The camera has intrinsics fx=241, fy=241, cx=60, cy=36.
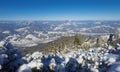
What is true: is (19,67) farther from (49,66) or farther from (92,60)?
(92,60)

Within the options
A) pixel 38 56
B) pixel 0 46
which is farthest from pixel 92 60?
pixel 0 46

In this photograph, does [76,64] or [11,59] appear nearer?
[11,59]

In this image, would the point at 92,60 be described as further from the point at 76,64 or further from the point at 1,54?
the point at 1,54

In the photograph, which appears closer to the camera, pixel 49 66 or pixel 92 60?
pixel 49 66

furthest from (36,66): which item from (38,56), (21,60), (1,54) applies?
(38,56)

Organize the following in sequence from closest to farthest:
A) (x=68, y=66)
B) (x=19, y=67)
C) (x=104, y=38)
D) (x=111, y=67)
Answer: (x=19, y=67) < (x=68, y=66) < (x=111, y=67) < (x=104, y=38)

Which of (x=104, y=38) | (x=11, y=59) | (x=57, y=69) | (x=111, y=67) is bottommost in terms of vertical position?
(x=104, y=38)

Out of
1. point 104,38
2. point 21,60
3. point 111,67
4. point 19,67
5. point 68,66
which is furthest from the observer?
point 104,38

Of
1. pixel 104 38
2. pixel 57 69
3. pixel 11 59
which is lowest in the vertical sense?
pixel 104 38

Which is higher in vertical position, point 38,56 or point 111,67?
point 38,56
